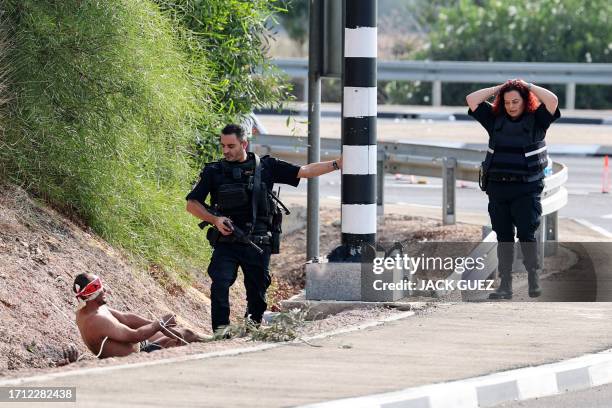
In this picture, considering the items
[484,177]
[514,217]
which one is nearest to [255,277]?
[484,177]

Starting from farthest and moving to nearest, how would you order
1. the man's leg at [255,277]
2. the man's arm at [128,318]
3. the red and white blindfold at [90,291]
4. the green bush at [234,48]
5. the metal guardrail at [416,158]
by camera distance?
1. the metal guardrail at [416,158]
2. the green bush at [234,48]
3. the man's leg at [255,277]
4. the man's arm at [128,318]
5. the red and white blindfold at [90,291]

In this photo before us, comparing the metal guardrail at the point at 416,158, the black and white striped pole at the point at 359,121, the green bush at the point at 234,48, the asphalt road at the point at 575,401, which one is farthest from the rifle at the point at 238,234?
the metal guardrail at the point at 416,158

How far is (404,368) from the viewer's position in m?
8.30

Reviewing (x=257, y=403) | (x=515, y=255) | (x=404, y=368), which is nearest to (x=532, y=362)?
(x=404, y=368)

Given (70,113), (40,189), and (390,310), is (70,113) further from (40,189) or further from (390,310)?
(390,310)

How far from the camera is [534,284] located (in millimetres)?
10969

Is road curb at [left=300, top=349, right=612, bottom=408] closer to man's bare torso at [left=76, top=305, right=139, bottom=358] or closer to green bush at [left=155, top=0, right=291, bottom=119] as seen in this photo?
man's bare torso at [left=76, top=305, right=139, bottom=358]

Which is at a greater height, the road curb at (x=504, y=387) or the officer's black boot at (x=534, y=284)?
the road curb at (x=504, y=387)

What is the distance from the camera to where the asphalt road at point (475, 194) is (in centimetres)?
1858

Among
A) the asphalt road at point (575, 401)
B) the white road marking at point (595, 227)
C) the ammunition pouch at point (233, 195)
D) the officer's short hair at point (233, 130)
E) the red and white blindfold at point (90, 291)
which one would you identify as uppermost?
the officer's short hair at point (233, 130)

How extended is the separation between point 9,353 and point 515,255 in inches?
146

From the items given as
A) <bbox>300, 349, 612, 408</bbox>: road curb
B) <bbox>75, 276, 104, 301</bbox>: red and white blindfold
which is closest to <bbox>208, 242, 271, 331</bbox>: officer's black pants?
<bbox>75, 276, 104, 301</bbox>: red and white blindfold

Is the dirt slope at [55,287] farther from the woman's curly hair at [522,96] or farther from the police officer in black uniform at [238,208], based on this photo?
the woman's curly hair at [522,96]

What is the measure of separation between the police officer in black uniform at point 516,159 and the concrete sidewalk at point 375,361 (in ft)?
1.68
